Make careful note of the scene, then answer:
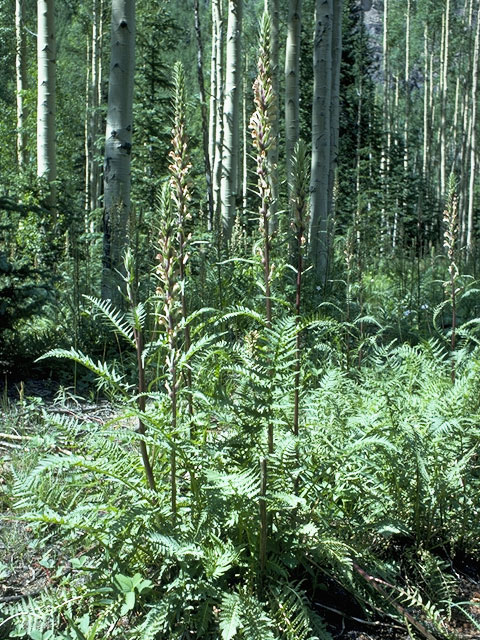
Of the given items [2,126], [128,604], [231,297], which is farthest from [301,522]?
[2,126]

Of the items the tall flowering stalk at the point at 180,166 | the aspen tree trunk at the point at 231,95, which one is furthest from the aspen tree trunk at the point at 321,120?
the tall flowering stalk at the point at 180,166

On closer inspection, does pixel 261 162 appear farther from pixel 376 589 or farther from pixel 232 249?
pixel 232 249

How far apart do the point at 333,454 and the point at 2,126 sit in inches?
748

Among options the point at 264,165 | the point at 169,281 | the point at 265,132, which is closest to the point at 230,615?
the point at 169,281

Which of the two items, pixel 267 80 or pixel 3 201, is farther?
pixel 3 201

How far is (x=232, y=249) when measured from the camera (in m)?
6.18

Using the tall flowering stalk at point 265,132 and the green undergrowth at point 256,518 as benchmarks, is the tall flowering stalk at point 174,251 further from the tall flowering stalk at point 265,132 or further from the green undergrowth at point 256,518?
the tall flowering stalk at point 265,132

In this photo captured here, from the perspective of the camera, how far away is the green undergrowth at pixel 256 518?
179 cm

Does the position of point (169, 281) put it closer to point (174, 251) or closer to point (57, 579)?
point (174, 251)

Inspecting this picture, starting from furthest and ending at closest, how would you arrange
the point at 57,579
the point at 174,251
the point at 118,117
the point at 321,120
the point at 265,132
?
1. the point at 321,120
2. the point at 118,117
3. the point at 57,579
4. the point at 265,132
5. the point at 174,251

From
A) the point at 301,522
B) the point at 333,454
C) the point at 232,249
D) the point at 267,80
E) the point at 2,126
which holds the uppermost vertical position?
the point at 2,126

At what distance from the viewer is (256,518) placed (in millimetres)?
1967

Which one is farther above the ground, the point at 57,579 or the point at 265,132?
the point at 265,132

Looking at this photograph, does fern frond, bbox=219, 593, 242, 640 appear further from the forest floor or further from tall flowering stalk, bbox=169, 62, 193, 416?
tall flowering stalk, bbox=169, 62, 193, 416
